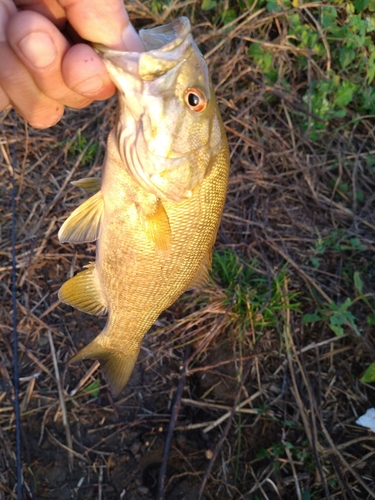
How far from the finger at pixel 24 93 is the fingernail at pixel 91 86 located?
262mm

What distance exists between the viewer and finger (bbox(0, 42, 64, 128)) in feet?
5.86

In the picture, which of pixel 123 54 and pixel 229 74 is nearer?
pixel 123 54

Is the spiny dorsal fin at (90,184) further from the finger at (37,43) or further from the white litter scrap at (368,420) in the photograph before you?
the white litter scrap at (368,420)

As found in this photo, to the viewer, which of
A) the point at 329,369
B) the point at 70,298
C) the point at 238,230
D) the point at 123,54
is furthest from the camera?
the point at 238,230

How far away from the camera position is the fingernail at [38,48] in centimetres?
164

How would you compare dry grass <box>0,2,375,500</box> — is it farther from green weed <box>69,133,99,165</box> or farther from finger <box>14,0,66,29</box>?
finger <box>14,0,66,29</box>

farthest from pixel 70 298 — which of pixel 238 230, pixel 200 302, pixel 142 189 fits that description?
pixel 238 230

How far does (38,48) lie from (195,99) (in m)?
0.57

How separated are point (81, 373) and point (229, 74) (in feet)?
9.28

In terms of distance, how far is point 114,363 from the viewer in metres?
2.17

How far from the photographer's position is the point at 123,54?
5.27 ft

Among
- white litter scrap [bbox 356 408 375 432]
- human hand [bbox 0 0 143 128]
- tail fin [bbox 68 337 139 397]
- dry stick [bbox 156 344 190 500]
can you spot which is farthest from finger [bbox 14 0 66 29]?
white litter scrap [bbox 356 408 375 432]

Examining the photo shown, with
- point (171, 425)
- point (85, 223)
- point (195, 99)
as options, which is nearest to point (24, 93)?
point (85, 223)

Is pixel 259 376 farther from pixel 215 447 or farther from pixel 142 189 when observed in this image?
pixel 142 189
